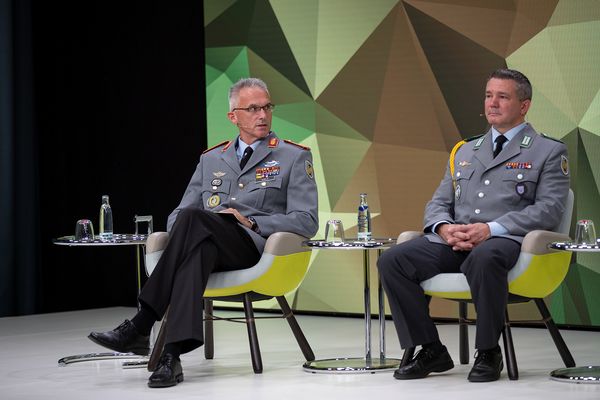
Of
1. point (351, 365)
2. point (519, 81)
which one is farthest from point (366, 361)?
point (519, 81)

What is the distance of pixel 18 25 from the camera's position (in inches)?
315

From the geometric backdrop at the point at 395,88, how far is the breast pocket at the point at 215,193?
5.63 feet

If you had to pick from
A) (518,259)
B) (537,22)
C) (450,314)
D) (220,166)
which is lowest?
(450,314)

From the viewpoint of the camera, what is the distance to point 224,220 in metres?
4.87

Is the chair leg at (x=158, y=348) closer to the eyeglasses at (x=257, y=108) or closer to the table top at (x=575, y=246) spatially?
the eyeglasses at (x=257, y=108)

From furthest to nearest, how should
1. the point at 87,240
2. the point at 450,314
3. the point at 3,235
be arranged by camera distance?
the point at 3,235 → the point at 450,314 → the point at 87,240

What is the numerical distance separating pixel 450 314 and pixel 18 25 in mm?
3769

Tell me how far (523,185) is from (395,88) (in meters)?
2.23

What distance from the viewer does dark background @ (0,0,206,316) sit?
7.99 m

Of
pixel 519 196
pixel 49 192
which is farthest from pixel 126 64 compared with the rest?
pixel 519 196

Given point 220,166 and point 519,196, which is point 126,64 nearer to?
point 220,166

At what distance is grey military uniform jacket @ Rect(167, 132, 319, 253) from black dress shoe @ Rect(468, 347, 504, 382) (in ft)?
3.48

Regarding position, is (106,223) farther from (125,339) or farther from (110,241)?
(125,339)

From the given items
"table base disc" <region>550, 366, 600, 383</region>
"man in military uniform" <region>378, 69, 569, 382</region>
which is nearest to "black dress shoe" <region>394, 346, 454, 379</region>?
"man in military uniform" <region>378, 69, 569, 382</region>
